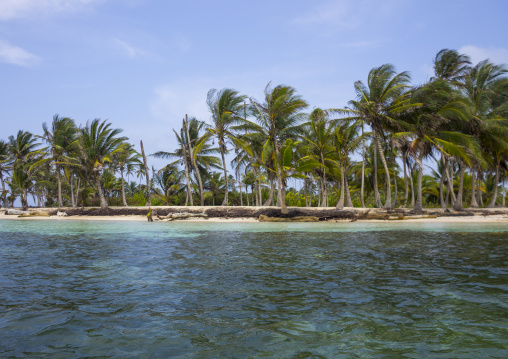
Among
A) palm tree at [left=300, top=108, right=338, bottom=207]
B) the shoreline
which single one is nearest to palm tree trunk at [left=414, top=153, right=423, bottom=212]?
the shoreline

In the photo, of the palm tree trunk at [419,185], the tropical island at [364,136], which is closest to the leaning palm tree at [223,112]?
the tropical island at [364,136]

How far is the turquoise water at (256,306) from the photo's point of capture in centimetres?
296

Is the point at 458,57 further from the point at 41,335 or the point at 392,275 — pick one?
the point at 41,335

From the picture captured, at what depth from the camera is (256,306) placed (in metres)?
4.12

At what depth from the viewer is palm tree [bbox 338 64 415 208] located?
80.9 feet

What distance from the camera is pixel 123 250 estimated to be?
9078 mm

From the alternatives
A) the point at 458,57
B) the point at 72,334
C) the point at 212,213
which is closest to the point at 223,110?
the point at 212,213

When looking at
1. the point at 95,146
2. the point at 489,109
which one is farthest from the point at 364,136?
the point at 95,146

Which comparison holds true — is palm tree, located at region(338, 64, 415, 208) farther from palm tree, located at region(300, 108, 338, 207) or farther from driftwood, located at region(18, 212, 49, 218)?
driftwood, located at region(18, 212, 49, 218)

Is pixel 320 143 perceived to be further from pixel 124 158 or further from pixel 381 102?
pixel 124 158

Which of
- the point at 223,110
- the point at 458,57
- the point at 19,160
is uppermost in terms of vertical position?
the point at 458,57

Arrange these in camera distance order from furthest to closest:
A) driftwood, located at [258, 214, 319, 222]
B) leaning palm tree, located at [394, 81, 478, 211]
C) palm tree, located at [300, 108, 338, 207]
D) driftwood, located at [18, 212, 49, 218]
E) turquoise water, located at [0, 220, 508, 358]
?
1. driftwood, located at [18, 212, 49, 218]
2. palm tree, located at [300, 108, 338, 207]
3. leaning palm tree, located at [394, 81, 478, 211]
4. driftwood, located at [258, 214, 319, 222]
5. turquoise water, located at [0, 220, 508, 358]

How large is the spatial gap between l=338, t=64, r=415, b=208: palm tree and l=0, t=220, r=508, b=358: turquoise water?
18.4 meters

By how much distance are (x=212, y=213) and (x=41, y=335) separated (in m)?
20.4
